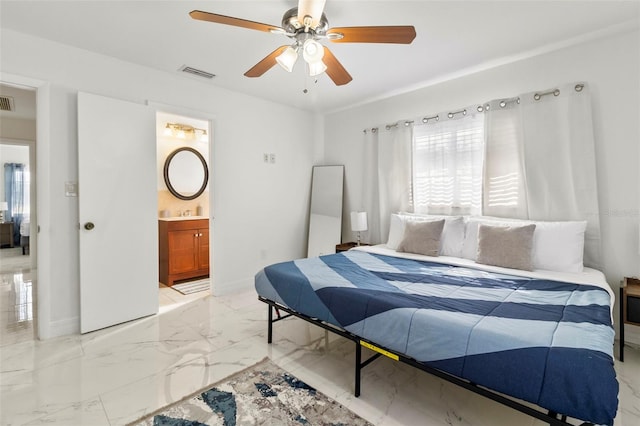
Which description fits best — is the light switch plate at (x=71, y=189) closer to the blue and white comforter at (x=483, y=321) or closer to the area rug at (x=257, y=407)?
the blue and white comforter at (x=483, y=321)

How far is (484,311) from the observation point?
5.44ft

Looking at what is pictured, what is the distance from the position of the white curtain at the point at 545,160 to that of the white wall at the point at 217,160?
2679mm

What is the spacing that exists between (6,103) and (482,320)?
5.87 meters

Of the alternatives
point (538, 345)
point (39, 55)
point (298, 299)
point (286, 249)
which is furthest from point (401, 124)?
point (39, 55)

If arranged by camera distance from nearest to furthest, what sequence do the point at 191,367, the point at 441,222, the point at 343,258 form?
the point at 191,367 → the point at 343,258 → the point at 441,222

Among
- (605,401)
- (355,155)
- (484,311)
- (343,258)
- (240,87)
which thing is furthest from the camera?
(355,155)

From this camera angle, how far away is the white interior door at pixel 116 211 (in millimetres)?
2871

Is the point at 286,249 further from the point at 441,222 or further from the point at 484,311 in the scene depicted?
the point at 484,311

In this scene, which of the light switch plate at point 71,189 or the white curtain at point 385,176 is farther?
the white curtain at point 385,176

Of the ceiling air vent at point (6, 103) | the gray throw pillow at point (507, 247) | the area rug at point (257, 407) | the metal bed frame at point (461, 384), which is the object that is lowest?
the area rug at point (257, 407)

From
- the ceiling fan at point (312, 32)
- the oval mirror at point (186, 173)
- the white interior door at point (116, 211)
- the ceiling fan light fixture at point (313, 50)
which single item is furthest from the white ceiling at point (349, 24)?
the oval mirror at point (186, 173)

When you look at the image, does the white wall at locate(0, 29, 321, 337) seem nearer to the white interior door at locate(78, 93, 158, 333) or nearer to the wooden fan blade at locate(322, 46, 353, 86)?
the white interior door at locate(78, 93, 158, 333)

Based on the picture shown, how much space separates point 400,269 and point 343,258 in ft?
2.01

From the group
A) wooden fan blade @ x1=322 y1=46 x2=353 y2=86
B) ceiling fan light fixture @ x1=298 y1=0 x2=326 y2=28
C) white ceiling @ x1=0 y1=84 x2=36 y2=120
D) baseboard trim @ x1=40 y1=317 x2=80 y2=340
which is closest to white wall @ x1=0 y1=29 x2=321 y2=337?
baseboard trim @ x1=40 y1=317 x2=80 y2=340
